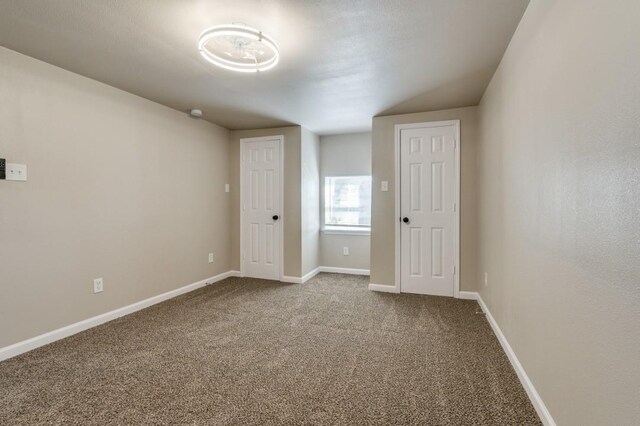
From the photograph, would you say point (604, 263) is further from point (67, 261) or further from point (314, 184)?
point (314, 184)

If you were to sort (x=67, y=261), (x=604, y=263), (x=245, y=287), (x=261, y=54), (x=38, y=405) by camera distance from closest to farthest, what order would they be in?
1. (x=604, y=263)
2. (x=38, y=405)
3. (x=261, y=54)
4. (x=67, y=261)
5. (x=245, y=287)

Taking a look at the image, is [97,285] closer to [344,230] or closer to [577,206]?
[344,230]

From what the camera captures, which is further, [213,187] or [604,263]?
[213,187]

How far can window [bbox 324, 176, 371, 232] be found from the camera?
4.91 metres

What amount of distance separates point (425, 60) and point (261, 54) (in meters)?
1.27

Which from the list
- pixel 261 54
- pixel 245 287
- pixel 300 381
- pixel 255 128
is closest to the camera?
pixel 300 381

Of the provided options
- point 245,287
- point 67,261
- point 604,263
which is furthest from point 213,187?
point 604,263

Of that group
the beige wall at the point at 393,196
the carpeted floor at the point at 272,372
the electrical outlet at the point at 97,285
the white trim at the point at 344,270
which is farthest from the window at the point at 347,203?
the electrical outlet at the point at 97,285

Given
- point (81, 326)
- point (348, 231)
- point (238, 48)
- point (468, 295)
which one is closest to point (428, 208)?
point (468, 295)

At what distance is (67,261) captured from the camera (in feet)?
8.55

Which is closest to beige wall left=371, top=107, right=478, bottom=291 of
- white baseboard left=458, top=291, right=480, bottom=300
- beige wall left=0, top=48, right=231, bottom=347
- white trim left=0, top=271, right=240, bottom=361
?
white baseboard left=458, top=291, right=480, bottom=300

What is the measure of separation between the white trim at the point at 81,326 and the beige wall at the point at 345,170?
2137mm

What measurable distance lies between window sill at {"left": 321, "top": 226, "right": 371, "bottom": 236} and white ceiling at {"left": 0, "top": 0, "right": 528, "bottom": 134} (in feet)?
6.88

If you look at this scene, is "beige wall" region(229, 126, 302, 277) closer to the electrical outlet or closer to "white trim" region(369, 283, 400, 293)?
"white trim" region(369, 283, 400, 293)
